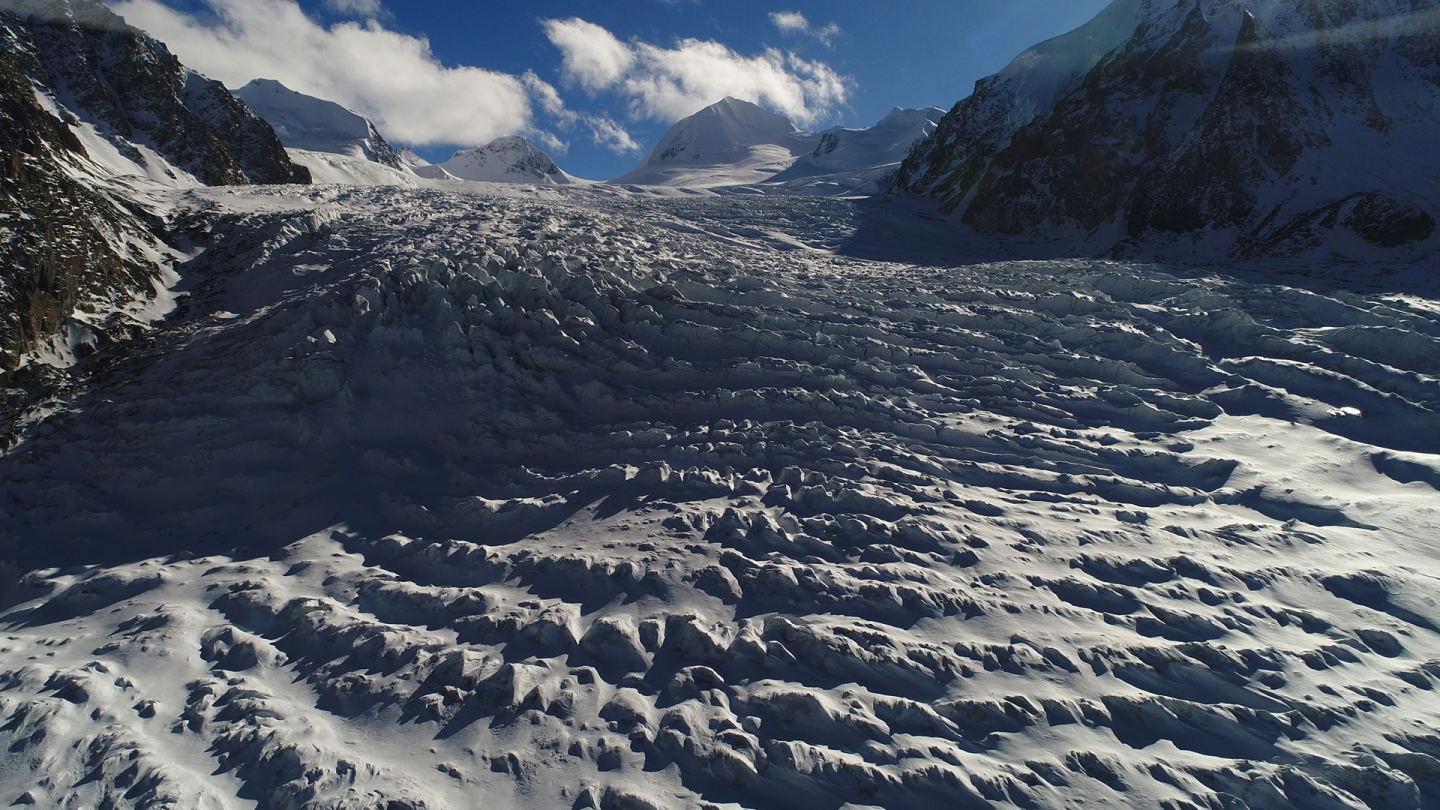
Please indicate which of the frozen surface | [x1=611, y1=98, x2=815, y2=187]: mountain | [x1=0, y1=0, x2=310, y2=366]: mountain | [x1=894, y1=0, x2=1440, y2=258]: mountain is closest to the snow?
[x1=0, y1=0, x2=310, y2=366]: mountain

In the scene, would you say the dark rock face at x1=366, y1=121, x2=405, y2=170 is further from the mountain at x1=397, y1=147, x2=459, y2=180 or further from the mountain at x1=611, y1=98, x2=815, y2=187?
the mountain at x1=611, y1=98, x2=815, y2=187

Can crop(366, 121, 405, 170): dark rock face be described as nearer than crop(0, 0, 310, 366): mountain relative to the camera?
No

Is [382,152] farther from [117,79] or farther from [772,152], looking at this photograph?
[772,152]

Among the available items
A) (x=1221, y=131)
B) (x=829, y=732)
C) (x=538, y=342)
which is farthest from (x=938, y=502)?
(x=1221, y=131)

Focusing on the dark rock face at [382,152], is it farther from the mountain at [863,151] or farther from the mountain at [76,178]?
the mountain at [863,151]

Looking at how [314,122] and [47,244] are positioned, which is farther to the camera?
[314,122]

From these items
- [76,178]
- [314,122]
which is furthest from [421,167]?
[76,178]

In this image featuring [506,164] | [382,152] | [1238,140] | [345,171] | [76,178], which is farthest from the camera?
[506,164]
